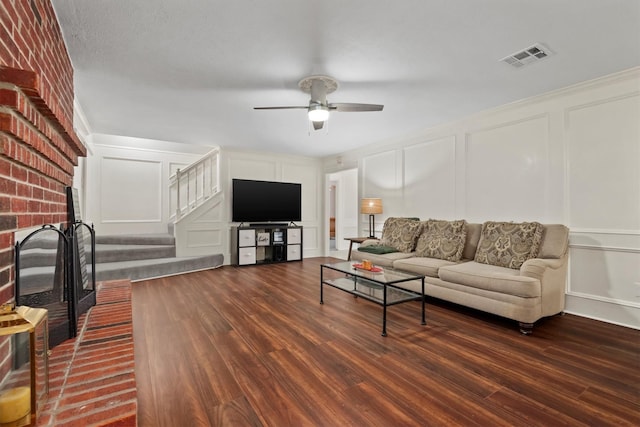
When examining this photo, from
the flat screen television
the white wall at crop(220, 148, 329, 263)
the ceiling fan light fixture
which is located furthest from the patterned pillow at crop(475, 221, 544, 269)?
the white wall at crop(220, 148, 329, 263)

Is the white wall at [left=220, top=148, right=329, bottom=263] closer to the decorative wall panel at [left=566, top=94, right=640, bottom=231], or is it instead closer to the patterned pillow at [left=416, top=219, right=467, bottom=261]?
the patterned pillow at [left=416, top=219, right=467, bottom=261]

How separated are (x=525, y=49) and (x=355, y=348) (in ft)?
8.99

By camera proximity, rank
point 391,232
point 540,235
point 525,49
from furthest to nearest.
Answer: point 391,232 → point 540,235 → point 525,49

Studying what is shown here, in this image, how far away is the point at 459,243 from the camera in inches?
149

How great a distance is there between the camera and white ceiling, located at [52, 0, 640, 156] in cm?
202

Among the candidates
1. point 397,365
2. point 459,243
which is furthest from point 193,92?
point 459,243

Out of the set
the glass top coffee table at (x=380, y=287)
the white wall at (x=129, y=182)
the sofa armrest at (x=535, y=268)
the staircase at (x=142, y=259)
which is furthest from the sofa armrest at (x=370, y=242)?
the white wall at (x=129, y=182)

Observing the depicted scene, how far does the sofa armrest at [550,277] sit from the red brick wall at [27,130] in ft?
11.3

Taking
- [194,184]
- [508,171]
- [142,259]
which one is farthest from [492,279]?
[194,184]

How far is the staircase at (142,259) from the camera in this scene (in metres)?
4.49

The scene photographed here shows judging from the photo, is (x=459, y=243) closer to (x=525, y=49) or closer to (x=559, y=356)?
(x=559, y=356)

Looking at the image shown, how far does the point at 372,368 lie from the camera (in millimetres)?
2068

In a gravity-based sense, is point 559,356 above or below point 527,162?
below

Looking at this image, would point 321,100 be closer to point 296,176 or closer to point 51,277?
point 51,277
